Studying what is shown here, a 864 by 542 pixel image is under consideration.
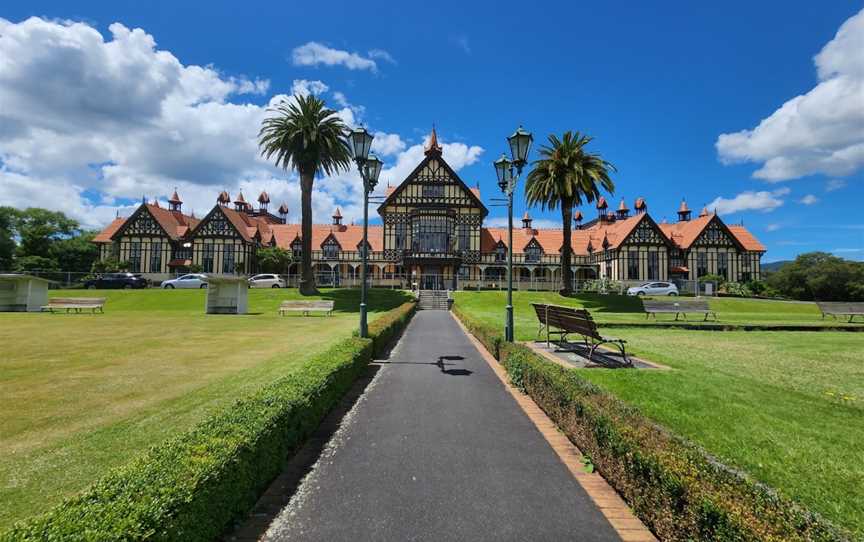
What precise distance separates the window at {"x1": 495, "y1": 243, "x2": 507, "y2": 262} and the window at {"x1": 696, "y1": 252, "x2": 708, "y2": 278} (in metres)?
25.8

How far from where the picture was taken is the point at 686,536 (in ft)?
10.1

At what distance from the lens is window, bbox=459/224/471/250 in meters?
49.3

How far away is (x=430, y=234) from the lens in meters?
47.5

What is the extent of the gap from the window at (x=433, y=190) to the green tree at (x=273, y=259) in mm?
20709

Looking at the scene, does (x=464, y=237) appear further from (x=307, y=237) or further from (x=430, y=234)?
(x=307, y=237)

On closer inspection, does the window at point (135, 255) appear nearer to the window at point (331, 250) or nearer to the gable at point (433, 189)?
the window at point (331, 250)

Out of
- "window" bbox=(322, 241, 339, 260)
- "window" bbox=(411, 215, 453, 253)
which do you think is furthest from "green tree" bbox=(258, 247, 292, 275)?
"window" bbox=(411, 215, 453, 253)

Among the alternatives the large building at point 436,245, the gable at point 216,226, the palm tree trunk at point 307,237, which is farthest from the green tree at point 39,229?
the palm tree trunk at point 307,237

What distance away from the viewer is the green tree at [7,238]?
59.3 m

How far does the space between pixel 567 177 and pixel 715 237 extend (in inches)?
1321

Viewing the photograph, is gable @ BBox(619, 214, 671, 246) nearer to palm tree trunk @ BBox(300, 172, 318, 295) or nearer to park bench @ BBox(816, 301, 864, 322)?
park bench @ BBox(816, 301, 864, 322)

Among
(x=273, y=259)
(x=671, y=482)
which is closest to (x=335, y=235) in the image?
(x=273, y=259)

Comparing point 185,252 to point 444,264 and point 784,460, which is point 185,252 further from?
point 784,460

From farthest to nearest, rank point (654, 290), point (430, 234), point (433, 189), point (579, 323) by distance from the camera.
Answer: point (433, 189)
point (430, 234)
point (654, 290)
point (579, 323)
